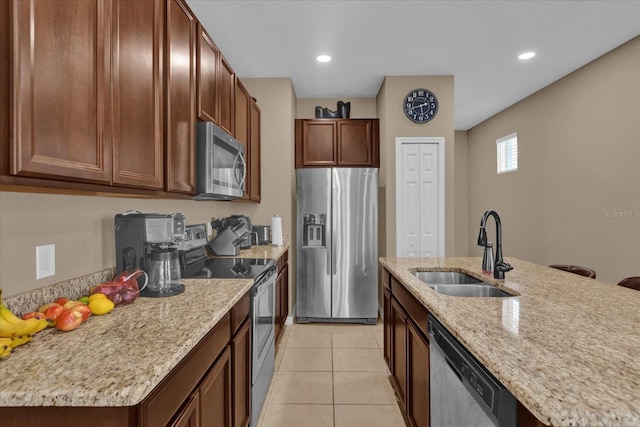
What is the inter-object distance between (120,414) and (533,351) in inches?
40.8

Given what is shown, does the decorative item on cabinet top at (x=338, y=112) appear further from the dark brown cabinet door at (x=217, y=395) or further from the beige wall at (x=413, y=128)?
the dark brown cabinet door at (x=217, y=395)

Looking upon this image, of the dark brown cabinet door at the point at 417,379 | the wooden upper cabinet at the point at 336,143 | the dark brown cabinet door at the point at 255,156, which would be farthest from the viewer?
the wooden upper cabinet at the point at 336,143

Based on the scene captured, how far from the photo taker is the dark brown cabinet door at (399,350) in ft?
6.27

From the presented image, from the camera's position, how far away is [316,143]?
13.4 feet

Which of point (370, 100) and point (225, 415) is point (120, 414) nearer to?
point (225, 415)

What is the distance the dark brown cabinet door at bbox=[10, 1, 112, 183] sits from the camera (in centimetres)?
84

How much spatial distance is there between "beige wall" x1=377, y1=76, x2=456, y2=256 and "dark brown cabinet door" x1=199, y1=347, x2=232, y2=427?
8.82ft

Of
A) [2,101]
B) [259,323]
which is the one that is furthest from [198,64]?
[259,323]

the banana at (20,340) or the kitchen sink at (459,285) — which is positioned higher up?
the banana at (20,340)

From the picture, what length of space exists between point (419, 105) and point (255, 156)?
197 cm

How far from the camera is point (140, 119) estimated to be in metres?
1.38

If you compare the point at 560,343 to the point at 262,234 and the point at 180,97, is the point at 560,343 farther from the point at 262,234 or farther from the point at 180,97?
the point at 262,234

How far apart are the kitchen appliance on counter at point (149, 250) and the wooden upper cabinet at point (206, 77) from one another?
2.36ft

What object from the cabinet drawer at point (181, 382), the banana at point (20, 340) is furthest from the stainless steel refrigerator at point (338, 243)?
the banana at point (20, 340)
